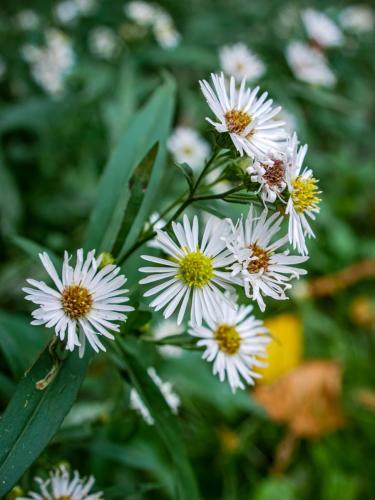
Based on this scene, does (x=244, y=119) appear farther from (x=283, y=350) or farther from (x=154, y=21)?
(x=154, y=21)

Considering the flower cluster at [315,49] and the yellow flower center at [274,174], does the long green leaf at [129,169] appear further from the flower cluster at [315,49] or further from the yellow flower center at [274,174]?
the flower cluster at [315,49]

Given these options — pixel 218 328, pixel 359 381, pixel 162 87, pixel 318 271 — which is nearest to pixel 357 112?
pixel 318 271

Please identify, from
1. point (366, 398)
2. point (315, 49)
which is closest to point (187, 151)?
point (315, 49)

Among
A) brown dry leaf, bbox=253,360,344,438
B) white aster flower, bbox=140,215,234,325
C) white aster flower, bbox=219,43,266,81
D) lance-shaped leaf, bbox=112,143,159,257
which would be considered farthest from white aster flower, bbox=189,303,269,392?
white aster flower, bbox=219,43,266,81

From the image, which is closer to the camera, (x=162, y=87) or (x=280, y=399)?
(x=162, y=87)

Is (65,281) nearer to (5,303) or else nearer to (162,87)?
(162,87)

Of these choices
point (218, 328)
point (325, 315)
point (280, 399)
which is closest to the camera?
point (218, 328)

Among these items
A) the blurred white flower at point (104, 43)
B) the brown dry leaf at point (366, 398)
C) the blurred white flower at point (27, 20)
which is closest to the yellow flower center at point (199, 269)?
the brown dry leaf at point (366, 398)
